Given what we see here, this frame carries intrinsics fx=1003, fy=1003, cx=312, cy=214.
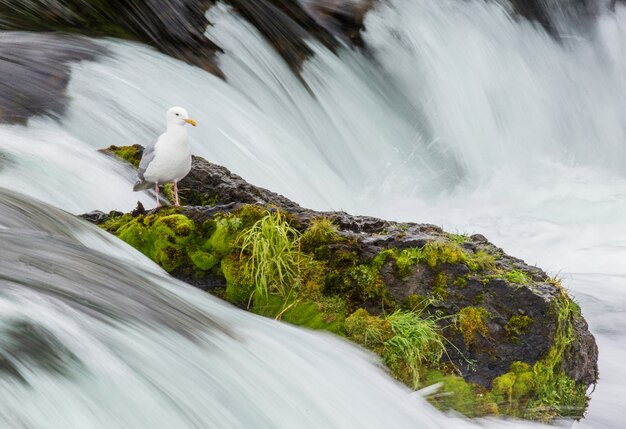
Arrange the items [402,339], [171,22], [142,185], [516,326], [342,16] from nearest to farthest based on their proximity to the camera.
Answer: [402,339] < [516,326] < [142,185] < [171,22] < [342,16]

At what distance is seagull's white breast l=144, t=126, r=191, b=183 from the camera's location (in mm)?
Result: 5859

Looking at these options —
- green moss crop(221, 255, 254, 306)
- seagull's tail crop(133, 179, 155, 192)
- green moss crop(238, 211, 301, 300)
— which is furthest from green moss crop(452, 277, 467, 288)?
seagull's tail crop(133, 179, 155, 192)

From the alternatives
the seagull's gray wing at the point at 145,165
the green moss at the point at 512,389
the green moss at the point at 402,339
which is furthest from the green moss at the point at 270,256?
the green moss at the point at 512,389

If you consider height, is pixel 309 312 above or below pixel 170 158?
below

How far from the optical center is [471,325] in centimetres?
551

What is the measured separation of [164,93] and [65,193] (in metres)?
2.69

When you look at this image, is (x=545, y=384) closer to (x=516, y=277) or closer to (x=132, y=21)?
(x=516, y=277)

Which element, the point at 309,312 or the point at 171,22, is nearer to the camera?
the point at 309,312

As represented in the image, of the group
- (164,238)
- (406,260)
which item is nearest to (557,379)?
(406,260)

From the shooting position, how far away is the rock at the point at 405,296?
548 centimetres

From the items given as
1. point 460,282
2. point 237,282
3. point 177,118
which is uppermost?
point 177,118

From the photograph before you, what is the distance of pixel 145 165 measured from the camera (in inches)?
238

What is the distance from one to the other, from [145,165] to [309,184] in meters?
3.49

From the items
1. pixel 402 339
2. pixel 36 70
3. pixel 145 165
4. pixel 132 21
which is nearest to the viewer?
pixel 402 339
